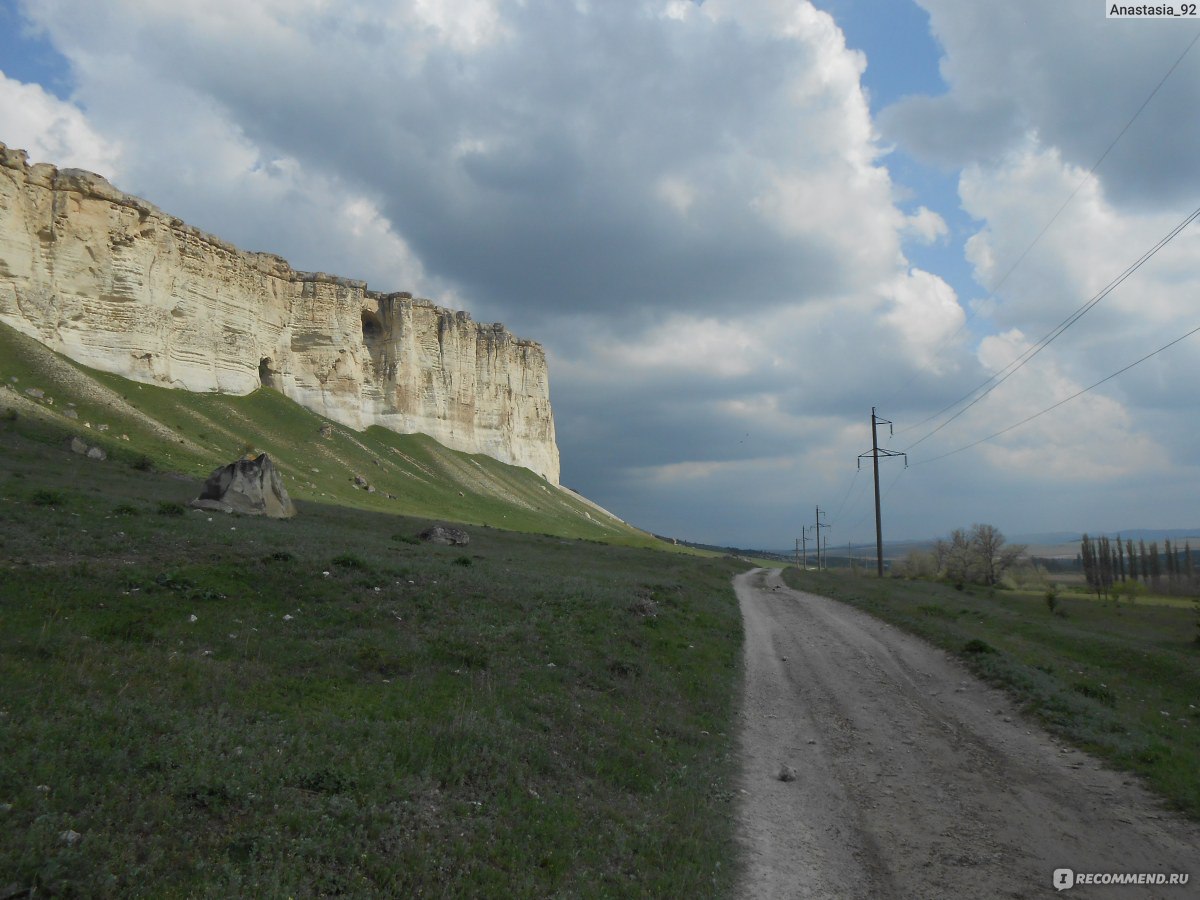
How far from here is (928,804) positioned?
30.6ft

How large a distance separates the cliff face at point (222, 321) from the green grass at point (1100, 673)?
72.8 m

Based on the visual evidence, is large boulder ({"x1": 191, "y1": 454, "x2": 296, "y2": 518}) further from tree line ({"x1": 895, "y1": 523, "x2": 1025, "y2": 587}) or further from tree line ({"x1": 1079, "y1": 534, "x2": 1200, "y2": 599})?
tree line ({"x1": 1079, "y1": 534, "x2": 1200, "y2": 599})

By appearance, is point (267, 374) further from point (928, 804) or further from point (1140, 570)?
point (1140, 570)

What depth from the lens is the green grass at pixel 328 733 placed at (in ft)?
18.7

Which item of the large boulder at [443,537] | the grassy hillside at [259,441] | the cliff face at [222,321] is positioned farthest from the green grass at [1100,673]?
the cliff face at [222,321]

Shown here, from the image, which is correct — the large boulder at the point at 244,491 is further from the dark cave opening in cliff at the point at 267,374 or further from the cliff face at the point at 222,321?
the dark cave opening in cliff at the point at 267,374

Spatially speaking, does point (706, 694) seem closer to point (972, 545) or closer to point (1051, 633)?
point (1051, 633)

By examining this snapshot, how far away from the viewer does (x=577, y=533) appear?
3716 inches

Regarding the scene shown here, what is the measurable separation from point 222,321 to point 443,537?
5865 centimetres

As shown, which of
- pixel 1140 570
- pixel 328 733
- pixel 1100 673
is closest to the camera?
pixel 328 733

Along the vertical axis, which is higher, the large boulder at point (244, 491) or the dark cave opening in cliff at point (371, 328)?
the dark cave opening in cliff at point (371, 328)

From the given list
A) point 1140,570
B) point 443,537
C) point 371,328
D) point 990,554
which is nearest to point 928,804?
point 443,537

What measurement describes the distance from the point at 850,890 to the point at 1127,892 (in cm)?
293

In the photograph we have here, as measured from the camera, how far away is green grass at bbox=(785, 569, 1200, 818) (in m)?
10.6
